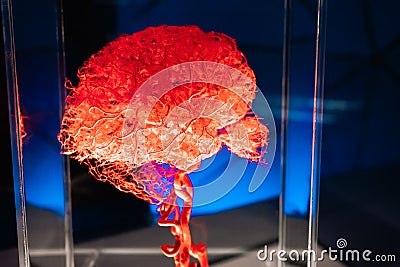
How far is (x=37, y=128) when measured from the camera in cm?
158

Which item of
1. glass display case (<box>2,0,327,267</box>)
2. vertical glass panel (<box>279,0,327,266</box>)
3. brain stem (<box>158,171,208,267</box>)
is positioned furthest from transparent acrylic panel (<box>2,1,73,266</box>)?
vertical glass panel (<box>279,0,327,266</box>)

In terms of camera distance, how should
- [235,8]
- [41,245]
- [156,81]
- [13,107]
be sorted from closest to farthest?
1. [156,81]
2. [13,107]
3. [235,8]
4. [41,245]

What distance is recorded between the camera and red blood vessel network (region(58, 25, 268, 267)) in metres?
1.21

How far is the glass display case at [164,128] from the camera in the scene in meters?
1.23

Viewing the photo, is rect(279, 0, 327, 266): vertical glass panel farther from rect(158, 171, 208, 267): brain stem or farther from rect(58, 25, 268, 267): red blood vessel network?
rect(158, 171, 208, 267): brain stem

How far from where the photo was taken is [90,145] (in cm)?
129

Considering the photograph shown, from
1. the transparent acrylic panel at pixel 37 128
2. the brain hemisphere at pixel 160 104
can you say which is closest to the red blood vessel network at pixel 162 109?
the brain hemisphere at pixel 160 104

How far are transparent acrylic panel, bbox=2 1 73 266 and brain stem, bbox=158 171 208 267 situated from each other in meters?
0.50

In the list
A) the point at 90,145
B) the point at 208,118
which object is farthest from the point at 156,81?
the point at 90,145

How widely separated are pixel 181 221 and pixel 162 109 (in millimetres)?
378

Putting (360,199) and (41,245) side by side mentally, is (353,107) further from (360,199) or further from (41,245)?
(41,245)

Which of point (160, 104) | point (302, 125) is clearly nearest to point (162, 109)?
point (160, 104)

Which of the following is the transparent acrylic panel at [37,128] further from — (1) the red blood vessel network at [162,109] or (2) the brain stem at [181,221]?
(2) the brain stem at [181,221]

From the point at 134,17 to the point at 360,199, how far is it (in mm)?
1055
